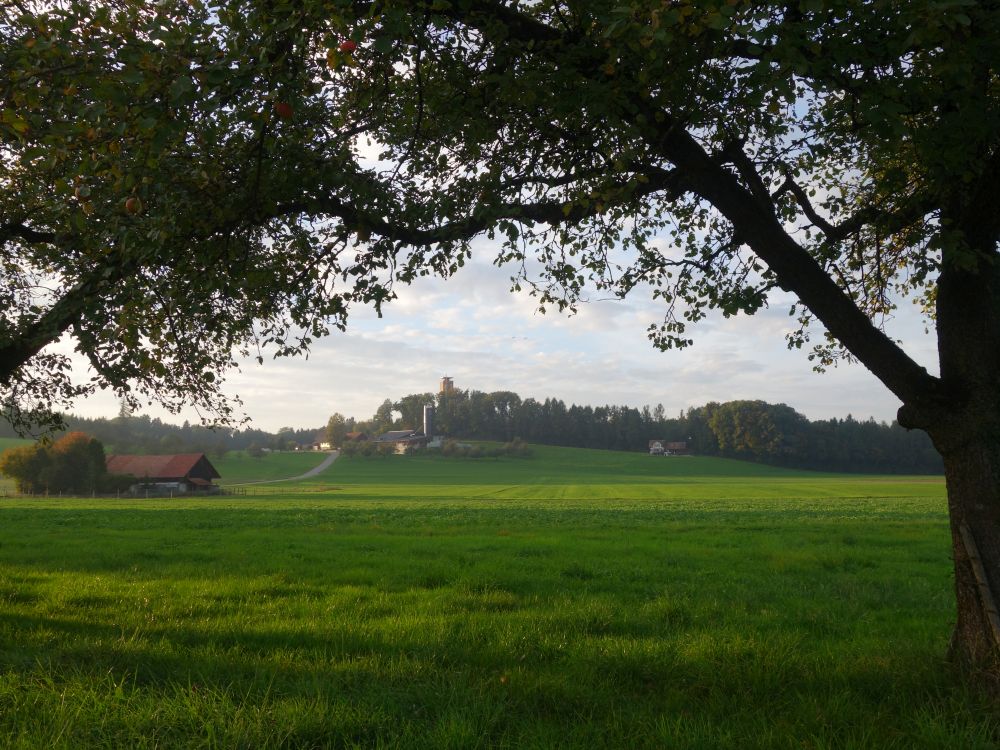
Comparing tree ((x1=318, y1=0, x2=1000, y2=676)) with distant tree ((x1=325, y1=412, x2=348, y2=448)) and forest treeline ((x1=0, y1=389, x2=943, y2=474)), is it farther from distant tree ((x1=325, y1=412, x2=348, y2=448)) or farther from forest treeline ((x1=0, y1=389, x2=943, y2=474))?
distant tree ((x1=325, y1=412, x2=348, y2=448))

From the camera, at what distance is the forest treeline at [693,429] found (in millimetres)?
115125

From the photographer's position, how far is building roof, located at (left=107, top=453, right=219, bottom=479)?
242 ft

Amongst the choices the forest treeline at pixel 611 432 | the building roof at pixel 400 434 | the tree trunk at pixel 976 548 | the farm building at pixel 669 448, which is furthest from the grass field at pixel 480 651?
the building roof at pixel 400 434

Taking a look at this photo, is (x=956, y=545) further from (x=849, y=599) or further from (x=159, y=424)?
(x=159, y=424)

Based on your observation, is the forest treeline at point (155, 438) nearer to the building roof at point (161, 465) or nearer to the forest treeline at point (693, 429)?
the building roof at point (161, 465)

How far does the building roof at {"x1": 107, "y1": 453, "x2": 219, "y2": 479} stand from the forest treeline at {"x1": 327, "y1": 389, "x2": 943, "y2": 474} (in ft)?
218

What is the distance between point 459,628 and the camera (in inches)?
294

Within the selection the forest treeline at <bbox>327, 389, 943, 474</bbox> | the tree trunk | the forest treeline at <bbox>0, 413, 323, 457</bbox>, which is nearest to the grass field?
the tree trunk

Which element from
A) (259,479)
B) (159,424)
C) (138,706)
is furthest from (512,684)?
(159,424)

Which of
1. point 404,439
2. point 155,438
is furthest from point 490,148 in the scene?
point 404,439

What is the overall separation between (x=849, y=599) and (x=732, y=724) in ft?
19.7

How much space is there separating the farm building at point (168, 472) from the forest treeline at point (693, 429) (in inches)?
2622

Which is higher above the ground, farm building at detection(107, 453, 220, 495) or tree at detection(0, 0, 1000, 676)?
tree at detection(0, 0, 1000, 676)

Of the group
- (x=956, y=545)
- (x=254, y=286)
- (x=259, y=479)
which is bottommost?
(x=259, y=479)
